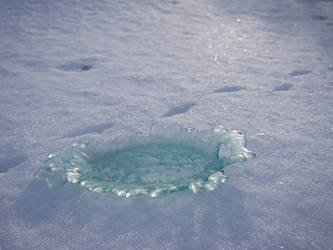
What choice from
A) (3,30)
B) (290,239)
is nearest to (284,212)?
(290,239)

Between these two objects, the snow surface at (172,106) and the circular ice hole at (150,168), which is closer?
the snow surface at (172,106)

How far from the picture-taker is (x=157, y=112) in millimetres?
2189

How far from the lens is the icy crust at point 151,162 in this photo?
144 cm

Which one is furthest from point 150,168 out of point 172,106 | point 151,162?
point 172,106

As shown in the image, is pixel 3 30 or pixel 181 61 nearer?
pixel 181 61

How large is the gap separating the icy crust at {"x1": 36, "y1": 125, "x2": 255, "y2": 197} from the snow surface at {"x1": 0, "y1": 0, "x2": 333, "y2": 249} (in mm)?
84

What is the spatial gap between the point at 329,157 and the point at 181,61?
1.65 meters

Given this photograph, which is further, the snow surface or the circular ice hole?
the circular ice hole

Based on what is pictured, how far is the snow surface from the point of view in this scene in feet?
4.39

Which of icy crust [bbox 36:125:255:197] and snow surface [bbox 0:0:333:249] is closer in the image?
snow surface [bbox 0:0:333:249]

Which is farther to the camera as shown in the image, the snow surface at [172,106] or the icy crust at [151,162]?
the icy crust at [151,162]

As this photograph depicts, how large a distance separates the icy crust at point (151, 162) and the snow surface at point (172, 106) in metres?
0.08

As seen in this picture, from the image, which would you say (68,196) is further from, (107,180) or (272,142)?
(272,142)

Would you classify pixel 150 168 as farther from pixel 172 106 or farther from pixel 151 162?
pixel 172 106
